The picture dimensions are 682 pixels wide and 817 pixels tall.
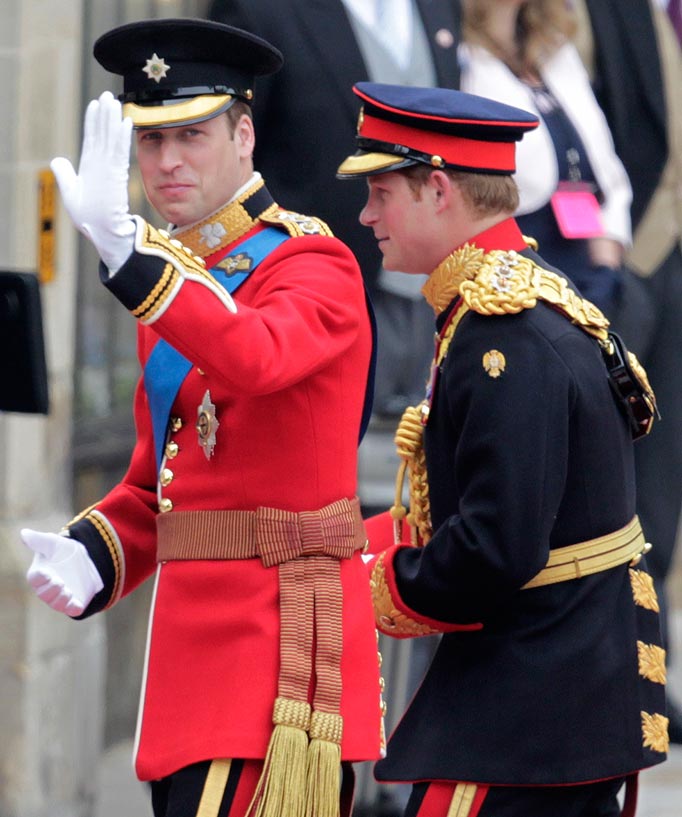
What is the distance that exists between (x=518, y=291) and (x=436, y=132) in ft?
1.10

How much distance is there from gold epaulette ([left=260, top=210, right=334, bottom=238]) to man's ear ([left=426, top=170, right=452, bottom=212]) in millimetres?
206

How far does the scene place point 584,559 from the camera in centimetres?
352

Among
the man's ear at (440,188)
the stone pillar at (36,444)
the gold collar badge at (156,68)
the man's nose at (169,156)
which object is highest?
the gold collar badge at (156,68)

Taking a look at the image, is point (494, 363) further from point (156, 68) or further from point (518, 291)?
point (156, 68)

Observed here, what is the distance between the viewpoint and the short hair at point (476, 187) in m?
3.63

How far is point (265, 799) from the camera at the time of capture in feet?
11.0

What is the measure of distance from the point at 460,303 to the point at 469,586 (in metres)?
0.51

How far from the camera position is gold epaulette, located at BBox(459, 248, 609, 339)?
11.5 ft

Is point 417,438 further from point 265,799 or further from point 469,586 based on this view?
point 265,799

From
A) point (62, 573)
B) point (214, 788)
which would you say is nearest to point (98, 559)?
point (62, 573)

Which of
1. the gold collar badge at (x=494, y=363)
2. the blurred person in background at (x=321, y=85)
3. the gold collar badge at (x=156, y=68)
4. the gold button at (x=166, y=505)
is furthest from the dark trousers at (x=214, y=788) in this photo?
the blurred person in background at (x=321, y=85)

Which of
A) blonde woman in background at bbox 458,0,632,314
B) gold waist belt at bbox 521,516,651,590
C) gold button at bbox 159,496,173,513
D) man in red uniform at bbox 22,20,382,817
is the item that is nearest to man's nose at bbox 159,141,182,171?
man in red uniform at bbox 22,20,382,817

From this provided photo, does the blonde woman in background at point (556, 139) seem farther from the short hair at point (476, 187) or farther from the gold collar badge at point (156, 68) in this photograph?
the gold collar badge at point (156, 68)

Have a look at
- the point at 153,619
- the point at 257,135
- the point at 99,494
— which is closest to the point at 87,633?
the point at 99,494
